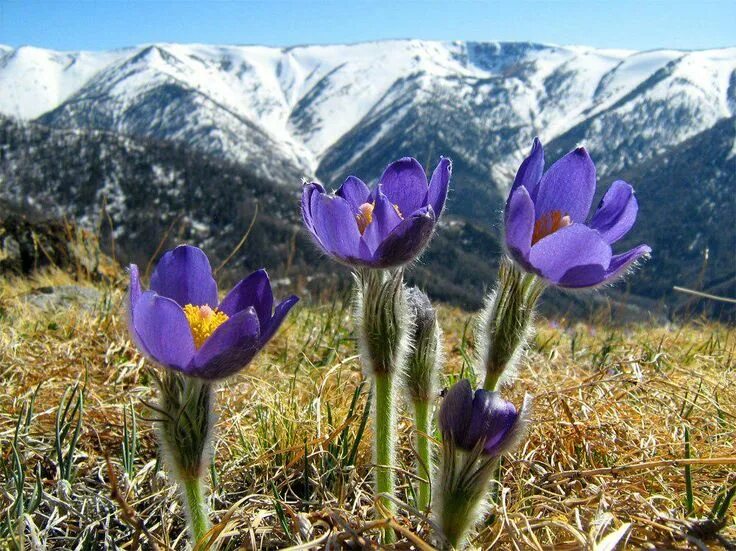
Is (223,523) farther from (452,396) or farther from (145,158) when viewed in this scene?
(145,158)

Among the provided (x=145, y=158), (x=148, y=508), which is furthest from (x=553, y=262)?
(x=145, y=158)

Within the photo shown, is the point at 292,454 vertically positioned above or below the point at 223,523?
below

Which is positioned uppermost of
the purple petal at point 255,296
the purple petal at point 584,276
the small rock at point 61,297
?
the purple petal at point 584,276

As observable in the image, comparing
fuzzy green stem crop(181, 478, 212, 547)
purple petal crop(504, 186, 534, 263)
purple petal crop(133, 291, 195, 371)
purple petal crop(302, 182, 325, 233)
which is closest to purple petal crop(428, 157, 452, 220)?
purple petal crop(504, 186, 534, 263)

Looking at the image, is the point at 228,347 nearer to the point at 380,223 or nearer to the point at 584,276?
the point at 380,223

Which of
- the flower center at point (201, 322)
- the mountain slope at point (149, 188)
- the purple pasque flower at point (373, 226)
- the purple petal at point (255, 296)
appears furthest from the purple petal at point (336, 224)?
the mountain slope at point (149, 188)

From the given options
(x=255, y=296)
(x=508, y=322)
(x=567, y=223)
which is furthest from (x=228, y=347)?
(x=567, y=223)

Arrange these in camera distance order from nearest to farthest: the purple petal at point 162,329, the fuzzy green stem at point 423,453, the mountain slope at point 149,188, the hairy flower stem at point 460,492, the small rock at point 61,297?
the purple petal at point 162,329, the hairy flower stem at point 460,492, the fuzzy green stem at point 423,453, the small rock at point 61,297, the mountain slope at point 149,188

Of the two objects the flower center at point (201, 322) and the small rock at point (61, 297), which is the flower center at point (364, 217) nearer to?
the flower center at point (201, 322)
